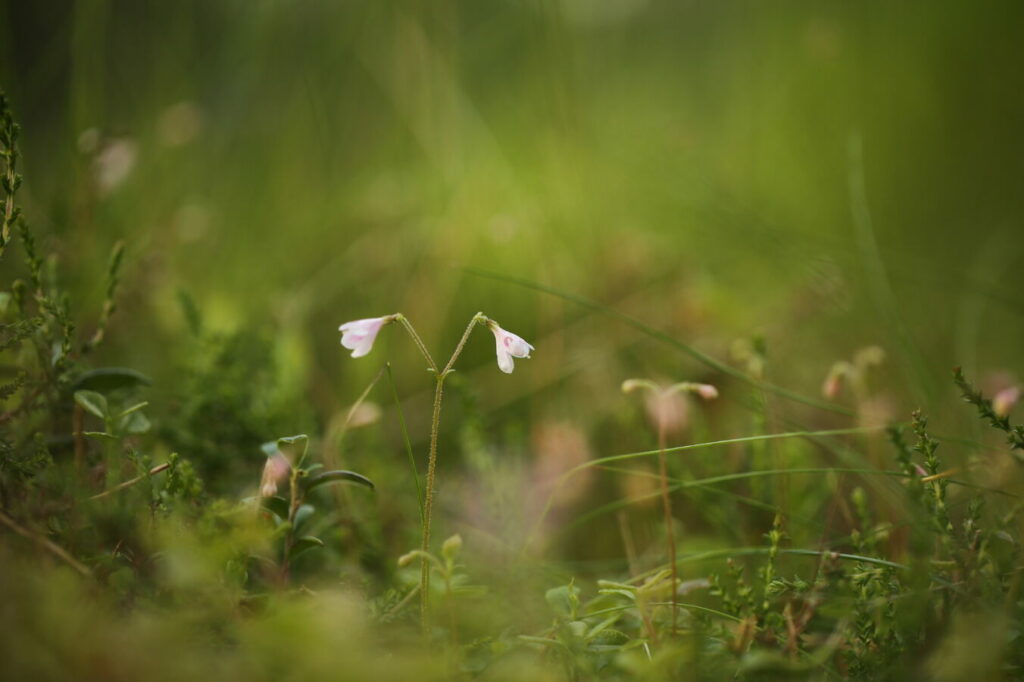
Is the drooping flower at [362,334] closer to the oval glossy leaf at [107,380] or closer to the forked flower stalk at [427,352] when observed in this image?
the forked flower stalk at [427,352]

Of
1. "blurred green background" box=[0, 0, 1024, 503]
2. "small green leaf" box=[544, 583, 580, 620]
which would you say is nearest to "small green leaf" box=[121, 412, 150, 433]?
"blurred green background" box=[0, 0, 1024, 503]

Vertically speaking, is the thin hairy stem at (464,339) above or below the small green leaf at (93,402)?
above

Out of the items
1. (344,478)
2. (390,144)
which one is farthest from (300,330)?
(344,478)

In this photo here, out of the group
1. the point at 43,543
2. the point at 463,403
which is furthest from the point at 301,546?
the point at 463,403

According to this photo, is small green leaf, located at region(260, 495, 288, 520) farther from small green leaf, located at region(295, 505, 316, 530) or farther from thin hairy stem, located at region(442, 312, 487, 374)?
thin hairy stem, located at region(442, 312, 487, 374)

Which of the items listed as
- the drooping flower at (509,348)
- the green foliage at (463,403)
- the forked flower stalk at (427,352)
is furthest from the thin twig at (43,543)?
the drooping flower at (509,348)

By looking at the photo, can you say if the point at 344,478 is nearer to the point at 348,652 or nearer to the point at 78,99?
the point at 348,652
